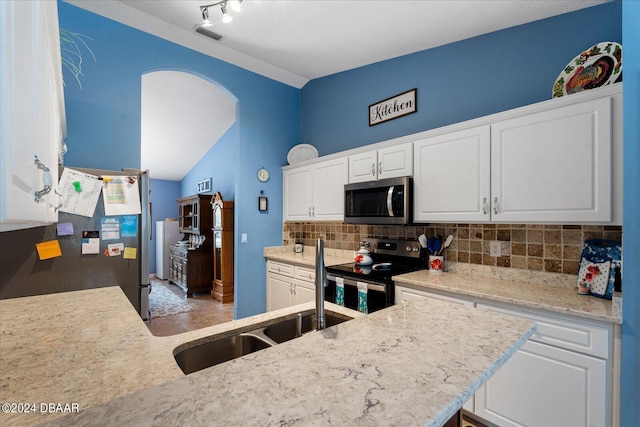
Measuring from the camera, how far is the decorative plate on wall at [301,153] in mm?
3723

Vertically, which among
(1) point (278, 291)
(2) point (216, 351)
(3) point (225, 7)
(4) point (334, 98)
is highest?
(3) point (225, 7)

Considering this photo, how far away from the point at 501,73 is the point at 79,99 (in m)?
3.37

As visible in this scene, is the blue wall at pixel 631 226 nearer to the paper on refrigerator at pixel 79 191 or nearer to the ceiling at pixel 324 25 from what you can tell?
the ceiling at pixel 324 25

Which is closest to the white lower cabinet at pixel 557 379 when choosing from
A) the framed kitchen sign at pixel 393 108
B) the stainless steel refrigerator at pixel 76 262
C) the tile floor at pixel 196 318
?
the framed kitchen sign at pixel 393 108

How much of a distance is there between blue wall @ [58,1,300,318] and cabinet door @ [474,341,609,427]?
2.53 m

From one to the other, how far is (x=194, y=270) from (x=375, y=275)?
389 cm

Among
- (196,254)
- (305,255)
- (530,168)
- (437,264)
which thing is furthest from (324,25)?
(196,254)

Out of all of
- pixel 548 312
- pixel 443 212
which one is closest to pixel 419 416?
pixel 548 312

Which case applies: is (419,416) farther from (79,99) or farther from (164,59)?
(164,59)

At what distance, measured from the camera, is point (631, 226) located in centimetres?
132

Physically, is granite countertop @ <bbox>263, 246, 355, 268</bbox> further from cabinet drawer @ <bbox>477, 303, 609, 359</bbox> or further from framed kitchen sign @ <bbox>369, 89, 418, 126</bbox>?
cabinet drawer @ <bbox>477, 303, 609, 359</bbox>

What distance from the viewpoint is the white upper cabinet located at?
246 cm

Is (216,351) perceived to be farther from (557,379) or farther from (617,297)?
(617,297)

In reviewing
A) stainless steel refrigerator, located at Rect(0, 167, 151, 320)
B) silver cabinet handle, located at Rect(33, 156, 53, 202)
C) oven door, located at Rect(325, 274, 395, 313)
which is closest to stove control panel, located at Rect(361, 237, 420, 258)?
oven door, located at Rect(325, 274, 395, 313)
